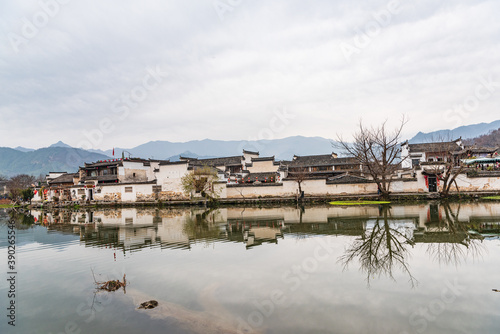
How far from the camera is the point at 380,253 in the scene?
9.26m

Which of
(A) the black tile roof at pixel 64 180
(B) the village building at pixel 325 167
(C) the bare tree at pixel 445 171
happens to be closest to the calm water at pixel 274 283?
(C) the bare tree at pixel 445 171

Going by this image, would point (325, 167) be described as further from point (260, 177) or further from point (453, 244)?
point (453, 244)

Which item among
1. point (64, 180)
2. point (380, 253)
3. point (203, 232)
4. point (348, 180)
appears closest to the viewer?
point (380, 253)

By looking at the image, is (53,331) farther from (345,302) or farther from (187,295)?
(345,302)

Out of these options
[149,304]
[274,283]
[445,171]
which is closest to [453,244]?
[274,283]

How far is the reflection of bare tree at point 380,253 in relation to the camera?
7.77 meters

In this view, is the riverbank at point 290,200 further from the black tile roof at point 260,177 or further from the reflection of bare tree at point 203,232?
the reflection of bare tree at point 203,232

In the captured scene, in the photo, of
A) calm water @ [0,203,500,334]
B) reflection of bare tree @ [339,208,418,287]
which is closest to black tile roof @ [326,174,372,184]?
calm water @ [0,203,500,334]

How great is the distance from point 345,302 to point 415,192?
85.1ft

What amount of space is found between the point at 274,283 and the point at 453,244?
6.66m

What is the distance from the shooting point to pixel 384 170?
85.9 feet

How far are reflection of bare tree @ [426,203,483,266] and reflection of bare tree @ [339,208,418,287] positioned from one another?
800mm

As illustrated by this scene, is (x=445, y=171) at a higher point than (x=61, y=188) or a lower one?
lower

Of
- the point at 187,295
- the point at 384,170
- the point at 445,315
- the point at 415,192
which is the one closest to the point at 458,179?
the point at 415,192
